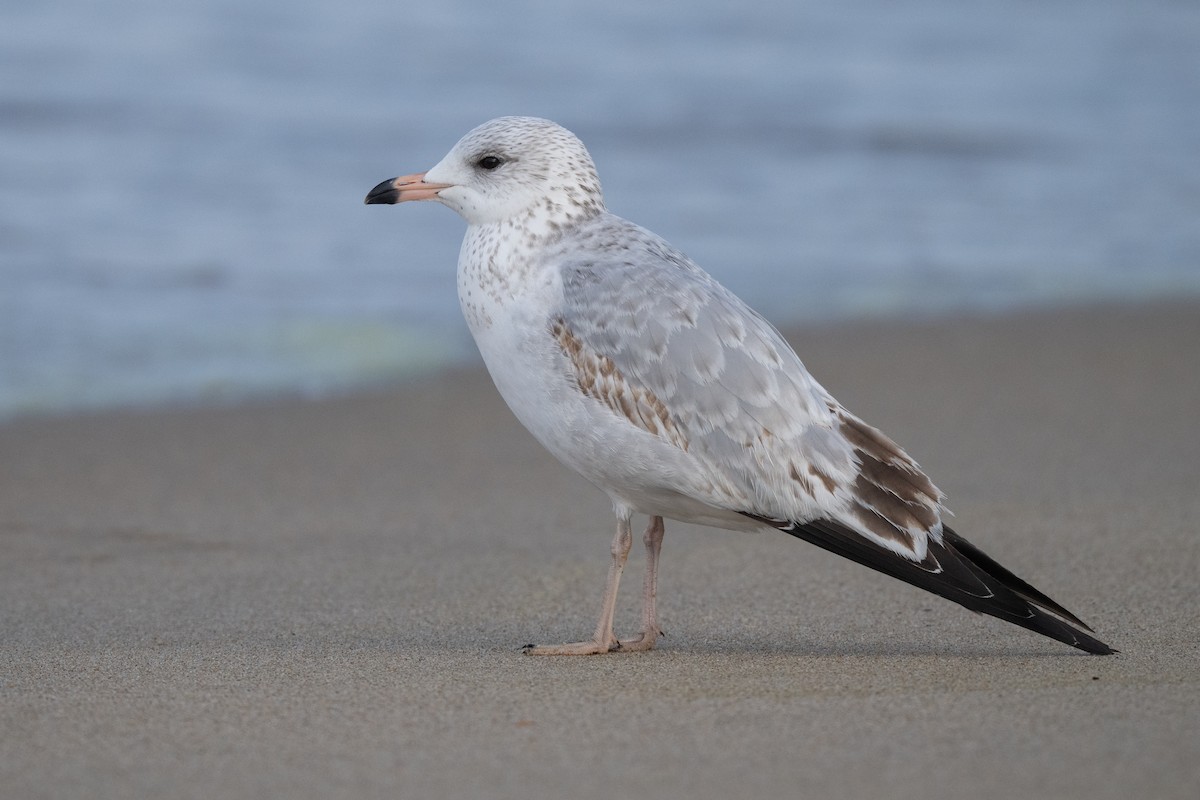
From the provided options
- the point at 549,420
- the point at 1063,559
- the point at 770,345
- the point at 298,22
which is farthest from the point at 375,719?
the point at 298,22

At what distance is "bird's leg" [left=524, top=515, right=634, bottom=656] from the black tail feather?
0.52 meters

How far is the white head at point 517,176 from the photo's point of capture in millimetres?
4211

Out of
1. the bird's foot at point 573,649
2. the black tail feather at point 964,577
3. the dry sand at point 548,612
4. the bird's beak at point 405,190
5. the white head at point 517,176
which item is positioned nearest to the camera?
the dry sand at point 548,612

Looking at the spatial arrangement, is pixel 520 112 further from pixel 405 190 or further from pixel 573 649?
pixel 573 649

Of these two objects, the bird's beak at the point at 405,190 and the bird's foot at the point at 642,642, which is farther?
the bird's beak at the point at 405,190

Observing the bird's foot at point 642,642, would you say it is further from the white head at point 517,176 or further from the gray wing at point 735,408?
the white head at point 517,176

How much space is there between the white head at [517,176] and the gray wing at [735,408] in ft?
1.14

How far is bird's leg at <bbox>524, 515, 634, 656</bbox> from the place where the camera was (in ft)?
13.1

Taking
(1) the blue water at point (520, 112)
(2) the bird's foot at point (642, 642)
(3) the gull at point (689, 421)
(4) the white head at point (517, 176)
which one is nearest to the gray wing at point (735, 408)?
(3) the gull at point (689, 421)

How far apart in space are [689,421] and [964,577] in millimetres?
738

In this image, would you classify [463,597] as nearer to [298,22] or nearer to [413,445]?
[413,445]

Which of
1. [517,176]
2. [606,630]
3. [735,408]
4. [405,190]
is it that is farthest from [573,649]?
[405,190]

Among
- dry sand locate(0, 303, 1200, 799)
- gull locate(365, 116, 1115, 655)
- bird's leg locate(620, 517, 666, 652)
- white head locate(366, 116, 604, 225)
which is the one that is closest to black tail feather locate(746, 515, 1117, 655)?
gull locate(365, 116, 1115, 655)

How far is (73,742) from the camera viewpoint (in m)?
3.22
